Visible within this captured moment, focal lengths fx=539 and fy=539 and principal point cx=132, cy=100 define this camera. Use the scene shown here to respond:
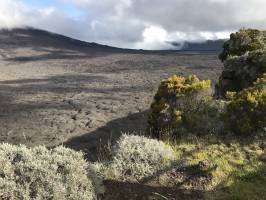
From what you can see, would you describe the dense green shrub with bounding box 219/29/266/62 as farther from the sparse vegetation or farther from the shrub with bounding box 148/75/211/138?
the shrub with bounding box 148/75/211/138

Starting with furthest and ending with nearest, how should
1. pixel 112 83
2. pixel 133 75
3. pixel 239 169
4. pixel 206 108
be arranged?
pixel 133 75 → pixel 112 83 → pixel 206 108 → pixel 239 169

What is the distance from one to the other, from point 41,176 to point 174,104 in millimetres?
6478

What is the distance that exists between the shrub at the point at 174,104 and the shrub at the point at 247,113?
1.08 m

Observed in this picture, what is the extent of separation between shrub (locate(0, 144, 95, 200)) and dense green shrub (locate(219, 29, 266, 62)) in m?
12.3

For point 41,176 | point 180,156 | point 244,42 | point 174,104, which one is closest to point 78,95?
point 244,42

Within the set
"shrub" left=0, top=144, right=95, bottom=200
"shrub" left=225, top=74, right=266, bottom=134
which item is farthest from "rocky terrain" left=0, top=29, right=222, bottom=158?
"shrub" left=0, top=144, right=95, bottom=200

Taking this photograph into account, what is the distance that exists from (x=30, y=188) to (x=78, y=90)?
16510mm

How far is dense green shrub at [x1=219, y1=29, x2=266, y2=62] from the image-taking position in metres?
19.4

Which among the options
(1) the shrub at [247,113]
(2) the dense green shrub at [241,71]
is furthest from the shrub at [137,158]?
(2) the dense green shrub at [241,71]

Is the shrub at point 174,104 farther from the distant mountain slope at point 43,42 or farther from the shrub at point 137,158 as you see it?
the distant mountain slope at point 43,42

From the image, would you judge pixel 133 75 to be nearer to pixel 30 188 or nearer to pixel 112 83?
pixel 112 83

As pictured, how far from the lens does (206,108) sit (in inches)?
525

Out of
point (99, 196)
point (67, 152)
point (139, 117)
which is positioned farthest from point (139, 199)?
point (139, 117)

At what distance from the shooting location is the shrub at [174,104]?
42.6 feet
